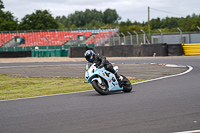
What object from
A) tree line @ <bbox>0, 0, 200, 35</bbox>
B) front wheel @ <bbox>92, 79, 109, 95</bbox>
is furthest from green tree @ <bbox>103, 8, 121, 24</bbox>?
front wheel @ <bbox>92, 79, 109, 95</bbox>

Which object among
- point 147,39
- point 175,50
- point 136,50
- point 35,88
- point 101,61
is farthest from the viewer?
point 147,39

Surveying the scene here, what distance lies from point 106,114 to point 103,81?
3.21 m

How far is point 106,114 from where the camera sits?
6.65 m

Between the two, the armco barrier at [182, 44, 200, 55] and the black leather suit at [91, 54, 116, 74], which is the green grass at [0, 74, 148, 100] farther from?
the armco barrier at [182, 44, 200, 55]

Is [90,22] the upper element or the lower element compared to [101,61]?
upper

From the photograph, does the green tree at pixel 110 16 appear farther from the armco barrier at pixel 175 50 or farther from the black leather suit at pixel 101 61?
the black leather suit at pixel 101 61

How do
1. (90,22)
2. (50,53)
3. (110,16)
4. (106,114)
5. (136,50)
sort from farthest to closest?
(110,16) < (90,22) < (50,53) < (136,50) < (106,114)

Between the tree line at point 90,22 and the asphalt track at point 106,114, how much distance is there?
79.1 meters

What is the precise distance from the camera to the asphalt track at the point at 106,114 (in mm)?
5568

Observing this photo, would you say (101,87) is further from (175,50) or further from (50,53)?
(50,53)

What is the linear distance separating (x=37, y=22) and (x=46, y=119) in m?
90.6

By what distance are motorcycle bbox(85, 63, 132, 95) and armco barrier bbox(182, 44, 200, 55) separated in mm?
20754

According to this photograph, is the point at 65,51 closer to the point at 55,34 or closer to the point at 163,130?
the point at 55,34

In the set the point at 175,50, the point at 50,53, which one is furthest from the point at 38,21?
the point at 175,50
